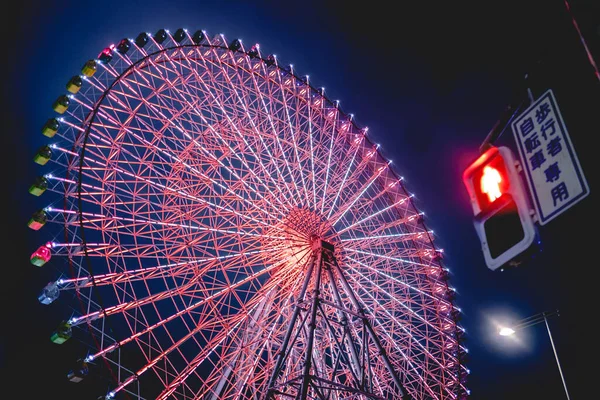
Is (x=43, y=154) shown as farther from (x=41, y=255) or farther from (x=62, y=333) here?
(x=62, y=333)

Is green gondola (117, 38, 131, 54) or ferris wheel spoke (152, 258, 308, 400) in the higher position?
green gondola (117, 38, 131, 54)

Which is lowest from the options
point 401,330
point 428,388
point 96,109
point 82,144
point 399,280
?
point 428,388

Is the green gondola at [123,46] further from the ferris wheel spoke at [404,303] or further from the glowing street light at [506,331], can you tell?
the glowing street light at [506,331]

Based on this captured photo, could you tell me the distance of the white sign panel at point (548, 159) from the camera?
488cm

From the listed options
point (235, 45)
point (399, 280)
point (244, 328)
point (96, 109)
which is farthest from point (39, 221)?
point (399, 280)

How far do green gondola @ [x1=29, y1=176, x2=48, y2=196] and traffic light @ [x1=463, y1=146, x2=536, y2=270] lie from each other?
14.8 meters

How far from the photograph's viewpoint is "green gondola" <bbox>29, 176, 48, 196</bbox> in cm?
1566

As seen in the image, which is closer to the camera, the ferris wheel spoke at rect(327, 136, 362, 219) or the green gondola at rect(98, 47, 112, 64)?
the green gondola at rect(98, 47, 112, 64)

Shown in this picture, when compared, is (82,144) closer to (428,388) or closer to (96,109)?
(96,109)

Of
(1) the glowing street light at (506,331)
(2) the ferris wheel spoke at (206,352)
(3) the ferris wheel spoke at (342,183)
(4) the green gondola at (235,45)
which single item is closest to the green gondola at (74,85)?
(4) the green gondola at (235,45)

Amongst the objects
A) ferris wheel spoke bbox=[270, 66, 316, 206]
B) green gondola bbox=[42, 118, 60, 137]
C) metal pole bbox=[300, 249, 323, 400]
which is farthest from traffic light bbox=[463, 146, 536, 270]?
green gondola bbox=[42, 118, 60, 137]

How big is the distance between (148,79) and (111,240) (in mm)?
6653

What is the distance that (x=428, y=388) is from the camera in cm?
1994

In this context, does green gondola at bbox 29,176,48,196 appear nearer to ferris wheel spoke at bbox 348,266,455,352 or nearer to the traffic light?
ferris wheel spoke at bbox 348,266,455,352
